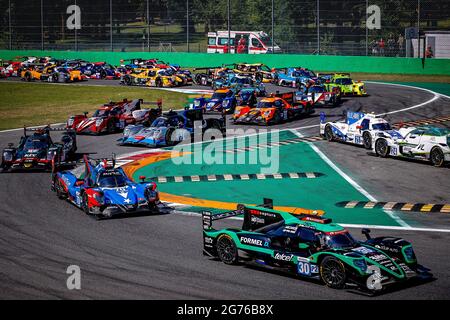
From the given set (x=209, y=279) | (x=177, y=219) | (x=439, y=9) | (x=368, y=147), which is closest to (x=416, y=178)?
(x=368, y=147)

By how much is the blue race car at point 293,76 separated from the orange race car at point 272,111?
1014cm

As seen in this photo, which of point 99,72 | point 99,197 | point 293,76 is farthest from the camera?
point 99,72

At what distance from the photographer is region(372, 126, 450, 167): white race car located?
3091 cm

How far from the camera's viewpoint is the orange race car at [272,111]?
4219cm

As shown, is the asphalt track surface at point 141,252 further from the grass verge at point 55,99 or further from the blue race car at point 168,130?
the grass verge at point 55,99

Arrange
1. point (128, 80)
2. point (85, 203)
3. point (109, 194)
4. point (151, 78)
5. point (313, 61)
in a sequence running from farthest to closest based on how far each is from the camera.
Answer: point (313, 61) < point (128, 80) < point (151, 78) < point (85, 203) < point (109, 194)

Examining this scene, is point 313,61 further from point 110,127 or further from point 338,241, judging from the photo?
point 338,241

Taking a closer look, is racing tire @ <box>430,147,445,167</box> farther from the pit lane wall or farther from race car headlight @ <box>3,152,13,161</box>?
the pit lane wall

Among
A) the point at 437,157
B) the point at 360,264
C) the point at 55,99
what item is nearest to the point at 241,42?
the point at 55,99

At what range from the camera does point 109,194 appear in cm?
2327

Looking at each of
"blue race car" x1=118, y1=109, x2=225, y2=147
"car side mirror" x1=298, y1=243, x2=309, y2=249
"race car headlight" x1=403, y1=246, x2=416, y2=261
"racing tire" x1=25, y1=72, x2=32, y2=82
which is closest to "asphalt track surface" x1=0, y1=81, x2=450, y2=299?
"race car headlight" x1=403, y1=246, x2=416, y2=261

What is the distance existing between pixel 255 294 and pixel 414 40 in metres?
54.2

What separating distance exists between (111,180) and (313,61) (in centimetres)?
4709
